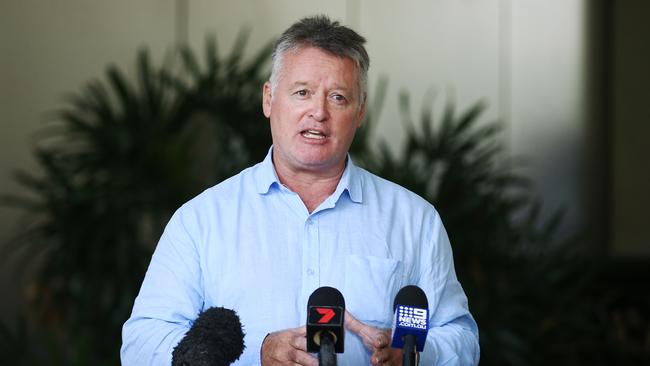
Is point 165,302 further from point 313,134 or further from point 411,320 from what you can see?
point 411,320

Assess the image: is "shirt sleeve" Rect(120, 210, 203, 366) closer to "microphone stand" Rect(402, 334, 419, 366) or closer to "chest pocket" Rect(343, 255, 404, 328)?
"chest pocket" Rect(343, 255, 404, 328)

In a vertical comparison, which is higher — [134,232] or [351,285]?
[134,232]

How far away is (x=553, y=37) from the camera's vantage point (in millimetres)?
7223

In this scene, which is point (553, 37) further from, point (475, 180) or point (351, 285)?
point (351, 285)

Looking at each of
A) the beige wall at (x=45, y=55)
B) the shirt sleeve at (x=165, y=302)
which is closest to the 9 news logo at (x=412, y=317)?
the shirt sleeve at (x=165, y=302)

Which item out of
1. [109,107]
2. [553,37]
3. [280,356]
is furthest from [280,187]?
[553,37]

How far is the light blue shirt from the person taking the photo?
205 cm

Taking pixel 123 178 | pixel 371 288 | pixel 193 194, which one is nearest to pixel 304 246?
pixel 371 288

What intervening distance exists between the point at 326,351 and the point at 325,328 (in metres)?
0.04

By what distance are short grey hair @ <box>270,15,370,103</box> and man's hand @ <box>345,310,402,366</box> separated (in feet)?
1.64

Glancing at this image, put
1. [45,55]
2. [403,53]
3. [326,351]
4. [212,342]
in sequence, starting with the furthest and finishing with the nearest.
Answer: [403,53] < [45,55] < [212,342] < [326,351]

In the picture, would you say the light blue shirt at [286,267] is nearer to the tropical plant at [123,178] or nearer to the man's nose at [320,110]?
the man's nose at [320,110]

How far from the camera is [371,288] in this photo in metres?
2.08

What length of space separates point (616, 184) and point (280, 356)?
6.07 meters
